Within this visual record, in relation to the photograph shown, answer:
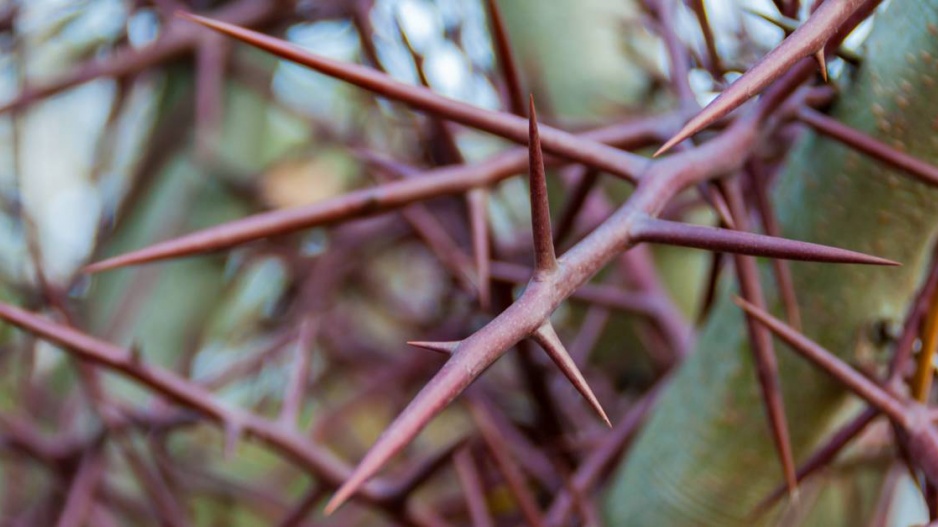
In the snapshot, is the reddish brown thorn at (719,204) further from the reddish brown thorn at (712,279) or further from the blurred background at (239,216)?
the blurred background at (239,216)

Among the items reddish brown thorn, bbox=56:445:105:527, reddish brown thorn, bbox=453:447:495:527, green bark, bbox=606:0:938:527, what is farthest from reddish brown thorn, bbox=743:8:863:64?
reddish brown thorn, bbox=56:445:105:527

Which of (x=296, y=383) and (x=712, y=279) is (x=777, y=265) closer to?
(x=712, y=279)

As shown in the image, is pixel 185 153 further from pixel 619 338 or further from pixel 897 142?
pixel 897 142

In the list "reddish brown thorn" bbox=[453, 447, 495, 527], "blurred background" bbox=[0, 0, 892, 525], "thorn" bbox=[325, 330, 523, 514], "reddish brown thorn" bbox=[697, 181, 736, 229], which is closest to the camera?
"thorn" bbox=[325, 330, 523, 514]

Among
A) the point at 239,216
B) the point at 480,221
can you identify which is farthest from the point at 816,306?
the point at 239,216

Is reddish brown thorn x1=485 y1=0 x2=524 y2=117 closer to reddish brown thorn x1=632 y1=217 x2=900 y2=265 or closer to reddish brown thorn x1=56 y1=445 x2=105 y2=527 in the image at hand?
reddish brown thorn x1=632 y1=217 x2=900 y2=265

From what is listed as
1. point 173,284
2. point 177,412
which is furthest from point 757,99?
point 173,284

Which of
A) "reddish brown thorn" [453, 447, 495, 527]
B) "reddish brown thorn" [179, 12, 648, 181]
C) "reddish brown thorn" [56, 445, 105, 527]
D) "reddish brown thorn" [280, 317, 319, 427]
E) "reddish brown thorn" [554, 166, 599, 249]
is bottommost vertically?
"reddish brown thorn" [56, 445, 105, 527]
